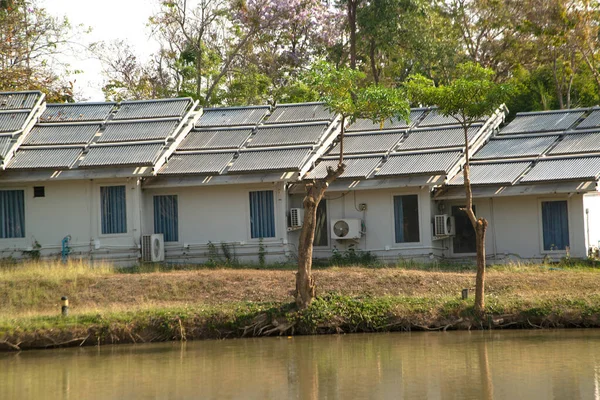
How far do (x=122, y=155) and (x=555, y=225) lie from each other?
13354 millimetres

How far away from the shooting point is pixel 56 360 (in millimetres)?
19172

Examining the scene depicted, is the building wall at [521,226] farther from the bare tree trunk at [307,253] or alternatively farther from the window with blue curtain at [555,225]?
the bare tree trunk at [307,253]

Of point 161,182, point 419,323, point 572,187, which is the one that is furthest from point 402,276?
point 161,182

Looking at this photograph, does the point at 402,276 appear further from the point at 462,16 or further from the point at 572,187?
the point at 462,16

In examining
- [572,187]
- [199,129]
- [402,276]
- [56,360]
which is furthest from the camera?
[199,129]

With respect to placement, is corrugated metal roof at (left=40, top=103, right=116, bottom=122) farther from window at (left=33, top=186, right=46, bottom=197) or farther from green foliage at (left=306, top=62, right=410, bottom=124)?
green foliage at (left=306, top=62, right=410, bottom=124)

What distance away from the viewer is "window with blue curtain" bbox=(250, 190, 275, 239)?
1125 inches

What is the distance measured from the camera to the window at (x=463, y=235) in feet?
95.9

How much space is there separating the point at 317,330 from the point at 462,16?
2992 cm

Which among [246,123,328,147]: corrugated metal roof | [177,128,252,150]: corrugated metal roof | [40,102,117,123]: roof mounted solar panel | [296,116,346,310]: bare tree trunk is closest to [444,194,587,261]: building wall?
[246,123,328,147]: corrugated metal roof

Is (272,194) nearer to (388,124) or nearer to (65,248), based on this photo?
(388,124)

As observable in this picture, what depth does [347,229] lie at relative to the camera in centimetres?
2831

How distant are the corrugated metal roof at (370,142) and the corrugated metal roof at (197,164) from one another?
4.00 meters

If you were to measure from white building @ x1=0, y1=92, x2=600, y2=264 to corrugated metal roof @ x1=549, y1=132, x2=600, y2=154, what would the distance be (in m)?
0.04
